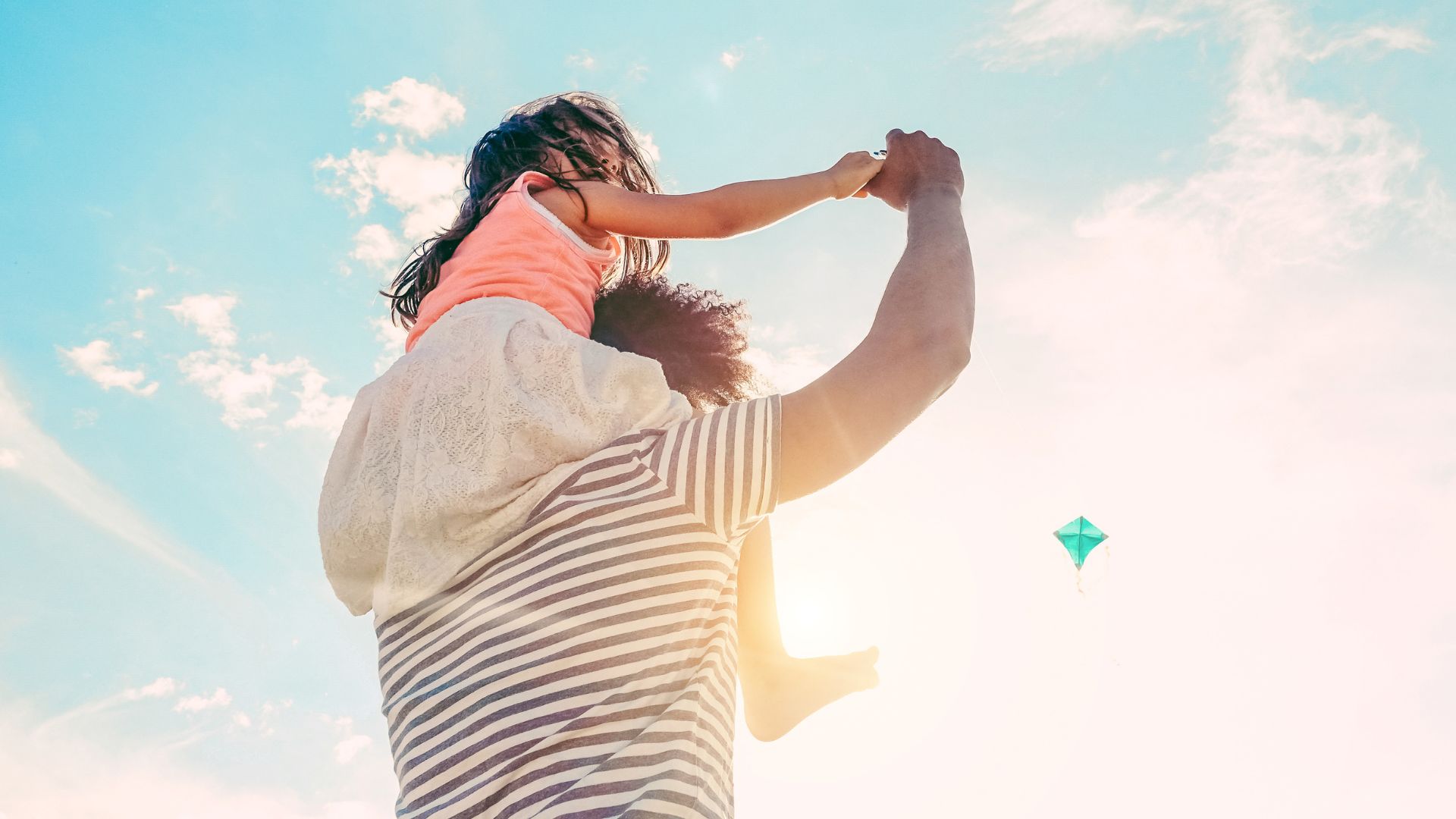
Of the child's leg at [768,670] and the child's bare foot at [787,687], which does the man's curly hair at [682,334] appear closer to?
the child's leg at [768,670]

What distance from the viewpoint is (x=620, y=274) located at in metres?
2.41

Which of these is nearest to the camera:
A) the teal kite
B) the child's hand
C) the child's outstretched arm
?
the child's outstretched arm

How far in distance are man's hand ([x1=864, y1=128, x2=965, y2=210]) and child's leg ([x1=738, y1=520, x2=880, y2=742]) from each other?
0.76 m

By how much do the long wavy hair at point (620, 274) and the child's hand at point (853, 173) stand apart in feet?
1.49

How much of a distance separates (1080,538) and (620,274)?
13.2 feet

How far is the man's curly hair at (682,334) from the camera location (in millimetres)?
2570

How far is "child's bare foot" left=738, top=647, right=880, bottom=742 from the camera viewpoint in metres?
2.05

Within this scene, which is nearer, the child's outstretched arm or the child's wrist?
the child's outstretched arm


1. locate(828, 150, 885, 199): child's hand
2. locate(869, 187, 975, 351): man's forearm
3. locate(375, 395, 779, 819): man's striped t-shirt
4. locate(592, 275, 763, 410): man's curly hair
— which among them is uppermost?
locate(592, 275, 763, 410): man's curly hair

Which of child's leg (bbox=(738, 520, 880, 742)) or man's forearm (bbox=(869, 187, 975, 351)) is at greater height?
man's forearm (bbox=(869, 187, 975, 351))

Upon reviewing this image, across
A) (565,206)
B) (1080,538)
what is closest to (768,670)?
(565,206)

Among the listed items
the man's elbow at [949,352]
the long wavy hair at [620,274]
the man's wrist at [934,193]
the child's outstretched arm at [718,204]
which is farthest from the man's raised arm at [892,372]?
the long wavy hair at [620,274]

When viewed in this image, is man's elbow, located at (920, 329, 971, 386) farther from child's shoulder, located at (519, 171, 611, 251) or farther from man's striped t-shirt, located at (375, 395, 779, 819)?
child's shoulder, located at (519, 171, 611, 251)

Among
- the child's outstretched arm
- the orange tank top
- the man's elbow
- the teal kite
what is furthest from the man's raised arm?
the teal kite
